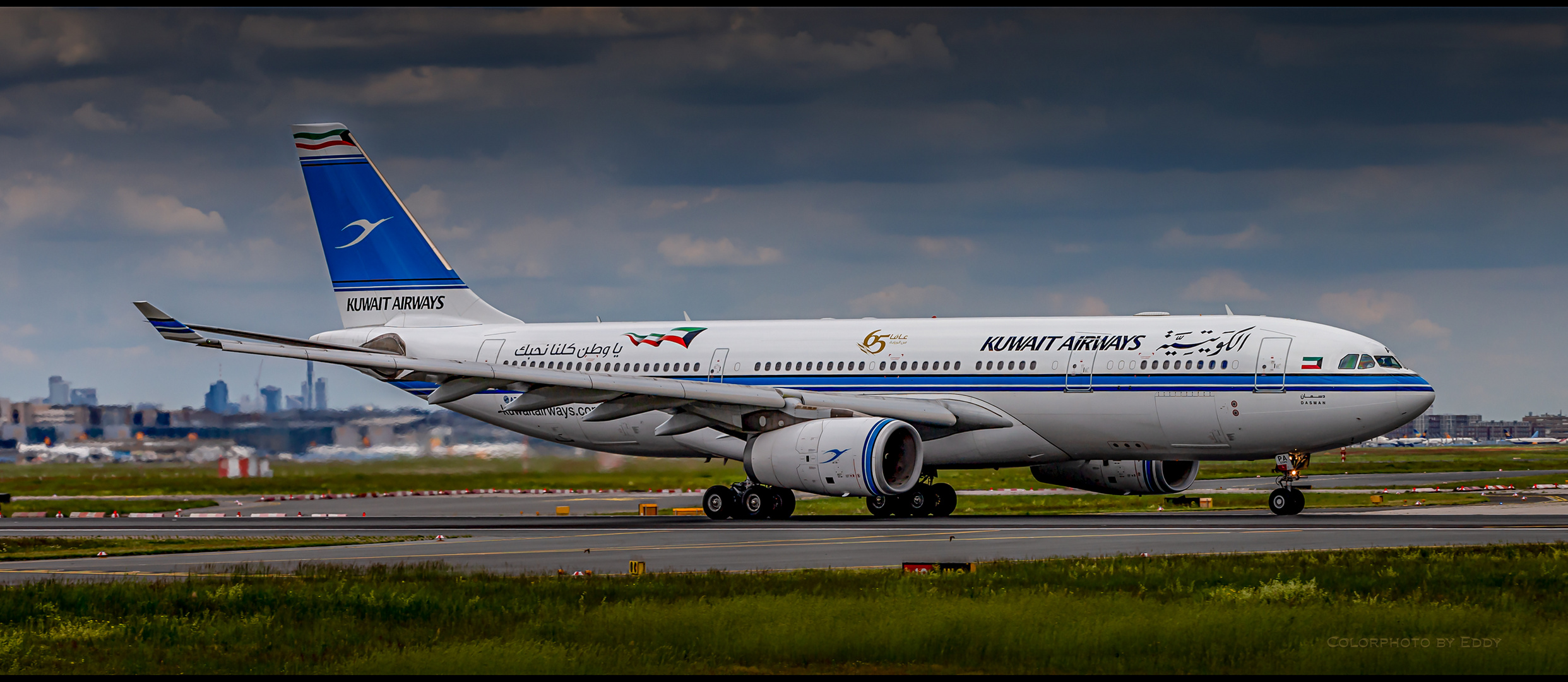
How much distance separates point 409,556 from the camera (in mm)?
24344

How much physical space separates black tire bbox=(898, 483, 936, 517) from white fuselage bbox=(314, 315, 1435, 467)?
1.45 metres

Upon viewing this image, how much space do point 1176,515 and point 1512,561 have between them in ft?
48.1

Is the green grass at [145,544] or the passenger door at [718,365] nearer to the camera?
→ the green grass at [145,544]

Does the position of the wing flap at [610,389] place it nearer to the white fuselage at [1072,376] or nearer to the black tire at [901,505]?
the white fuselage at [1072,376]

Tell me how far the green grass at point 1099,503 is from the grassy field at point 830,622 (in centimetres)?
1866

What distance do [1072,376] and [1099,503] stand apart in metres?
9.83

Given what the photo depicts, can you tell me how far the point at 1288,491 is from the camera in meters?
33.1

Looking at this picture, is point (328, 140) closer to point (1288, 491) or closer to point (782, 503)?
point (782, 503)

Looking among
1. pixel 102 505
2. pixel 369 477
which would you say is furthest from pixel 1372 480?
pixel 102 505

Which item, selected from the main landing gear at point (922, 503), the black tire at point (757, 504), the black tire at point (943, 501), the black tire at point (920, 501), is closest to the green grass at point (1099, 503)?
the black tire at point (943, 501)

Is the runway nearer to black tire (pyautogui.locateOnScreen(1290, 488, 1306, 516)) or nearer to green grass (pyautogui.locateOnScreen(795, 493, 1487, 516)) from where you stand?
black tire (pyautogui.locateOnScreen(1290, 488, 1306, 516))

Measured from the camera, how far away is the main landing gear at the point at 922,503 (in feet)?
119

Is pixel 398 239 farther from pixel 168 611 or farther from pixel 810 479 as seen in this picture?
pixel 168 611

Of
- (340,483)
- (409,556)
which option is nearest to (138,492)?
(340,483)
